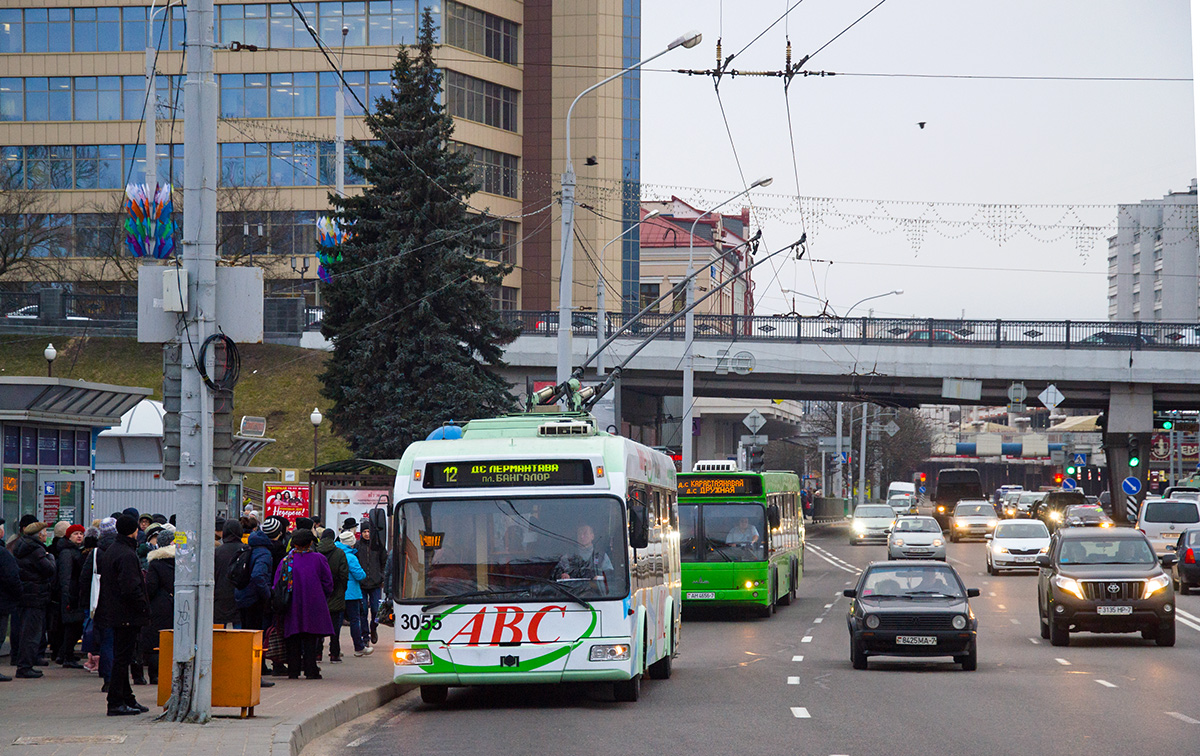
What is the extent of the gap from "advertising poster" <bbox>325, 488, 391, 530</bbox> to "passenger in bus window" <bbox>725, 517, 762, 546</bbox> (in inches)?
253

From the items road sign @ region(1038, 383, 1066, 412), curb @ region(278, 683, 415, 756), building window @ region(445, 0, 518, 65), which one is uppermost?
building window @ region(445, 0, 518, 65)

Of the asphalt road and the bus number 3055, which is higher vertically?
the bus number 3055

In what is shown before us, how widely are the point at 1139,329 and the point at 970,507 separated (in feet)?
33.6

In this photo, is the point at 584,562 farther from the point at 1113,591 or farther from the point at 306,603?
the point at 1113,591

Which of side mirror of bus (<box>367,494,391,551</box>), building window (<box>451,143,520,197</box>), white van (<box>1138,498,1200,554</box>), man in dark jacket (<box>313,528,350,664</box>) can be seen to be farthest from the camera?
building window (<box>451,143,520,197</box>)

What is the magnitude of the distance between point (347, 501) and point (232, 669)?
559 inches

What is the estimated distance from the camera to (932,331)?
178ft

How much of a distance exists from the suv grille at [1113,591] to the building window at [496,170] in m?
51.1

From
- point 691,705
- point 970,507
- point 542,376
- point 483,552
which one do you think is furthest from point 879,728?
point 970,507

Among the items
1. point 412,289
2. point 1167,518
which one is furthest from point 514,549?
point 1167,518

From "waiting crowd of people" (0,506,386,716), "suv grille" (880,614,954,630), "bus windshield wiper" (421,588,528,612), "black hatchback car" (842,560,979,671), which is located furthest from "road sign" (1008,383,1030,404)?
"bus windshield wiper" (421,588,528,612)

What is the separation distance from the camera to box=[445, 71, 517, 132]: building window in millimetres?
68562

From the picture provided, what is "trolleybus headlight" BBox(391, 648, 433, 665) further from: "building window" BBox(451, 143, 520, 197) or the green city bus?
"building window" BBox(451, 143, 520, 197)

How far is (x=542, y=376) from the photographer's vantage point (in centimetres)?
5553
